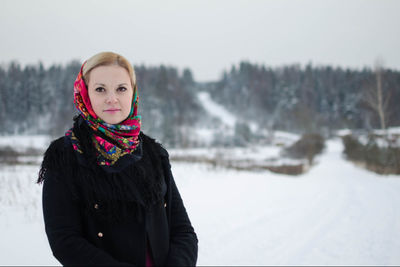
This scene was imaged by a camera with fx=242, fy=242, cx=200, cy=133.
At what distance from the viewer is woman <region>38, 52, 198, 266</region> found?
107 cm

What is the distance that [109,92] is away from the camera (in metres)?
1.16

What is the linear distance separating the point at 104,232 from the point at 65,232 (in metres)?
0.18

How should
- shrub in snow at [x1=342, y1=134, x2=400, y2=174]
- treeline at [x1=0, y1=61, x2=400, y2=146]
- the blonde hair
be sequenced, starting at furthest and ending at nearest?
shrub in snow at [x1=342, y1=134, x2=400, y2=174], treeline at [x1=0, y1=61, x2=400, y2=146], the blonde hair

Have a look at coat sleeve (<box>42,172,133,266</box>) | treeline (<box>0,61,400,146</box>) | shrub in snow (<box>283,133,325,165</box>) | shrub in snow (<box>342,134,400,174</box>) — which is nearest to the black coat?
coat sleeve (<box>42,172,133,266</box>)

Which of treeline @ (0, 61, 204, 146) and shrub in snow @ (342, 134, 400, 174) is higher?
treeline @ (0, 61, 204, 146)

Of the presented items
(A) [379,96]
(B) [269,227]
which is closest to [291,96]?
(A) [379,96]

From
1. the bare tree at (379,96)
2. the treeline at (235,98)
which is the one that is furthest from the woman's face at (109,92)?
the bare tree at (379,96)

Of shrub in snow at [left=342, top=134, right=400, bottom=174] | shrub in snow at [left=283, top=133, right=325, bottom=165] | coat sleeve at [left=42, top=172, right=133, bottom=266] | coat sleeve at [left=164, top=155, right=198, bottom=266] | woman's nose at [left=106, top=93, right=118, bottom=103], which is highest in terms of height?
woman's nose at [left=106, top=93, right=118, bottom=103]

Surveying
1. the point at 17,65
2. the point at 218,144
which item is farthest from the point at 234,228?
the point at 218,144

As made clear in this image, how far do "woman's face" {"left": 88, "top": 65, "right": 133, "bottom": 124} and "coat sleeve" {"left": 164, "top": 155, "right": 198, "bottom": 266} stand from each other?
1.60 ft

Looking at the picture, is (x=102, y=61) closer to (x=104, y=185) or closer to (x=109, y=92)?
(x=109, y=92)

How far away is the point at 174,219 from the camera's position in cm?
145

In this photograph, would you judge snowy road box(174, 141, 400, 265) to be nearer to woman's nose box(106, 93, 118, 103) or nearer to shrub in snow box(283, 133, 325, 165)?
woman's nose box(106, 93, 118, 103)

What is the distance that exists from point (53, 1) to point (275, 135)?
3853cm
